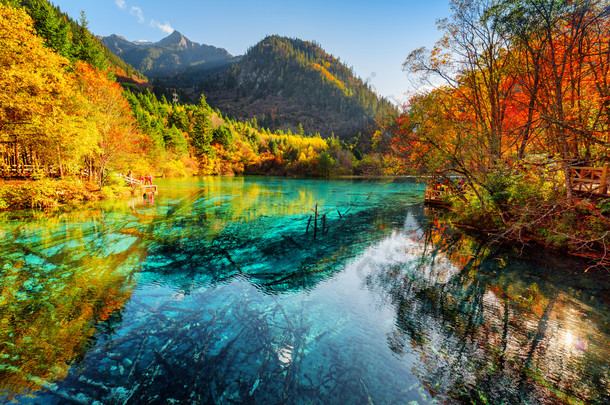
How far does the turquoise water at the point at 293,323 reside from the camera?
3.97m

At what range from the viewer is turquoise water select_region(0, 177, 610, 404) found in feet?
13.0

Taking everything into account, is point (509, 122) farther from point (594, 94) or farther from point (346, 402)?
point (346, 402)

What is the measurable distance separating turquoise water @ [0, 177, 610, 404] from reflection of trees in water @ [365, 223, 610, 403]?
31mm

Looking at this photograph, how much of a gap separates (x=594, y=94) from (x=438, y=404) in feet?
45.3

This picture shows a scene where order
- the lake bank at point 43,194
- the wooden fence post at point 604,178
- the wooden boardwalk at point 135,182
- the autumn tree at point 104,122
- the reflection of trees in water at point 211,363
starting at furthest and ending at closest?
the wooden boardwalk at point 135,182 < the autumn tree at point 104,122 < the lake bank at point 43,194 < the wooden fence post at point 604,178 < the reflection of trees in water at point 211,363

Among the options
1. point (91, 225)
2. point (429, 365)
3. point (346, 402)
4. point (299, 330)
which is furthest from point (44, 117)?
point (429, 365)

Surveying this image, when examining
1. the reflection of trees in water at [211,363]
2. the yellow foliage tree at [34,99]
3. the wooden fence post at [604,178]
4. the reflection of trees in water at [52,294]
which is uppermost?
the yellow foliage tree at [34,99]

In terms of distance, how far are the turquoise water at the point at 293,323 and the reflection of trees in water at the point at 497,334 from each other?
0.03 metres

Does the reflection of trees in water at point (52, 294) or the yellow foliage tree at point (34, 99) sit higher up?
the yellow foliage tree at point (34, 99)

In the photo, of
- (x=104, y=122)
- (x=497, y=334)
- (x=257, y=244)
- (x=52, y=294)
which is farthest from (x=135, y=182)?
(x=497, y=334)

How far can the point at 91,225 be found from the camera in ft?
43.1

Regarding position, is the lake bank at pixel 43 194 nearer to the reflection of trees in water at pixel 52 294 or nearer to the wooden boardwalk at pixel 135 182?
the reflection of trees in water at pixel 52 294

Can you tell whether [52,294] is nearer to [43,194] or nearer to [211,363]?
[211,363]

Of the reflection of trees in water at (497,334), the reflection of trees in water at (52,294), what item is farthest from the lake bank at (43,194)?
the reflection of trees in water at (497,334)
